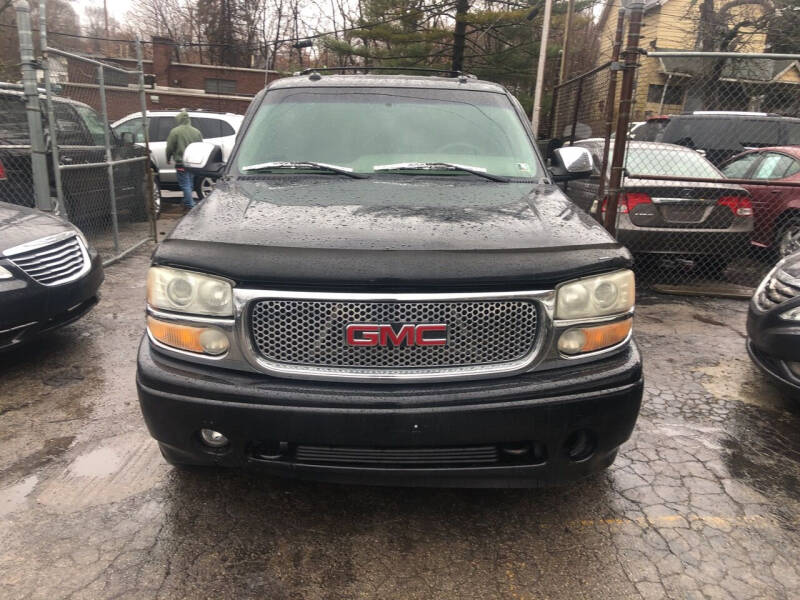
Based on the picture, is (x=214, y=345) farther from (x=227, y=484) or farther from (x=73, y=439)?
(x=73, y=439)

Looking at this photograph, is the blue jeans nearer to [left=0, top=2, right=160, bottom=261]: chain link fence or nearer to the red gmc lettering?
[left=0, top=2, right=160, bottom=261]: chain link fence

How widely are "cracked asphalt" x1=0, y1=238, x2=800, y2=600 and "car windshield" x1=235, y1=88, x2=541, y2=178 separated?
1.66m

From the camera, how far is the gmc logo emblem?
210cm

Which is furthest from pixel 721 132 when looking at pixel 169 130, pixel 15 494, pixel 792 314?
pixel 169 130

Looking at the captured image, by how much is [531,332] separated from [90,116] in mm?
7061

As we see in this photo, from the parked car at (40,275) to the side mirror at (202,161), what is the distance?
122cm

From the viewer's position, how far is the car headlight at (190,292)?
214 cm

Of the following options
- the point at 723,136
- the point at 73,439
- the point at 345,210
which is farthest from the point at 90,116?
A: the point at 723,136

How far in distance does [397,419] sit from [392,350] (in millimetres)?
244

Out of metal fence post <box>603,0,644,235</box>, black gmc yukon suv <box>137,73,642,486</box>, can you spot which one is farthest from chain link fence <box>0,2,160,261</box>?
metal fence post <box>603,0,644,235</box>

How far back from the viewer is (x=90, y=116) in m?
7.30

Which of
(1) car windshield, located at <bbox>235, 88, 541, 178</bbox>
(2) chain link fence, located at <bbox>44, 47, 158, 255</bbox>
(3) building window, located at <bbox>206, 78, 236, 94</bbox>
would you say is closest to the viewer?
(1) car windshield, located at <bbox>235, 88, 541, 178</bbox>

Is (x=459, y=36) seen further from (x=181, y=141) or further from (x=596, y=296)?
(x=596, y=296)

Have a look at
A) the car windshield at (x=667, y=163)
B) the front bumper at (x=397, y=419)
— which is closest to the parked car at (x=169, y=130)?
the car windshield at (x=667, y=163)
